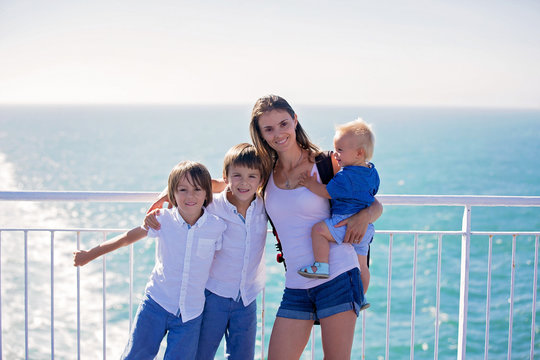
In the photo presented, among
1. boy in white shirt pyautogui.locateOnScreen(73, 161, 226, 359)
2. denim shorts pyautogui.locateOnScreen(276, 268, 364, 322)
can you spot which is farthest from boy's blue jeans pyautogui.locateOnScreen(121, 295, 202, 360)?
denim shorts pyautogui.locateOnScreen(276, 268, 364, 322)

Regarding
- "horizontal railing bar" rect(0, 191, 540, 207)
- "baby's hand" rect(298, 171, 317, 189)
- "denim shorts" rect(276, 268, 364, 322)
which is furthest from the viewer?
"horizontal railing bar" rect(0, 191, 540, 207)

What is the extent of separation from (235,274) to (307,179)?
614 mm

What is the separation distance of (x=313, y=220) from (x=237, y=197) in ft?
1.34

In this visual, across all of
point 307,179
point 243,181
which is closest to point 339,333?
point 307,179

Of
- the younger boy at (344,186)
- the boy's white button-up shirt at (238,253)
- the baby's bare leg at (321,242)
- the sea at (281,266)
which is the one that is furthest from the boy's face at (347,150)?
the sea at (281,266)

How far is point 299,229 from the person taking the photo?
91.5 inches

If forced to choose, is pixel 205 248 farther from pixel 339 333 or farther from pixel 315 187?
pixel 339 333

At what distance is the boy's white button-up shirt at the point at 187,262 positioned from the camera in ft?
7.80

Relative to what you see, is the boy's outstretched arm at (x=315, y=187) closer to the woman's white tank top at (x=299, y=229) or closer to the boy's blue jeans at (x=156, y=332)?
the woman's white tank top at (x=299, y=229)

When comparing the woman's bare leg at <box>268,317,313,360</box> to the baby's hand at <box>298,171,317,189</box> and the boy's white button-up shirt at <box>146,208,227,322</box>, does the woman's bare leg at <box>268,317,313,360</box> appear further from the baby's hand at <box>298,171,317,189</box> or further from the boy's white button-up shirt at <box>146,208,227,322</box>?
the baby's hand at <box>298,171,317,189</box>

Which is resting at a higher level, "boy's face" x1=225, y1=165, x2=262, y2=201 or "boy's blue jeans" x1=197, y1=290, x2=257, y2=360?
"boy's face" x1=225, y1=165, x2=262, y2=201

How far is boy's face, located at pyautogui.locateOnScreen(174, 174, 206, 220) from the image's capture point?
7.89 feet

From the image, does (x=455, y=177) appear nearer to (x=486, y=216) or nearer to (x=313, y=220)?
(x=486, y=216)

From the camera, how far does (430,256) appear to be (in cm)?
2103
